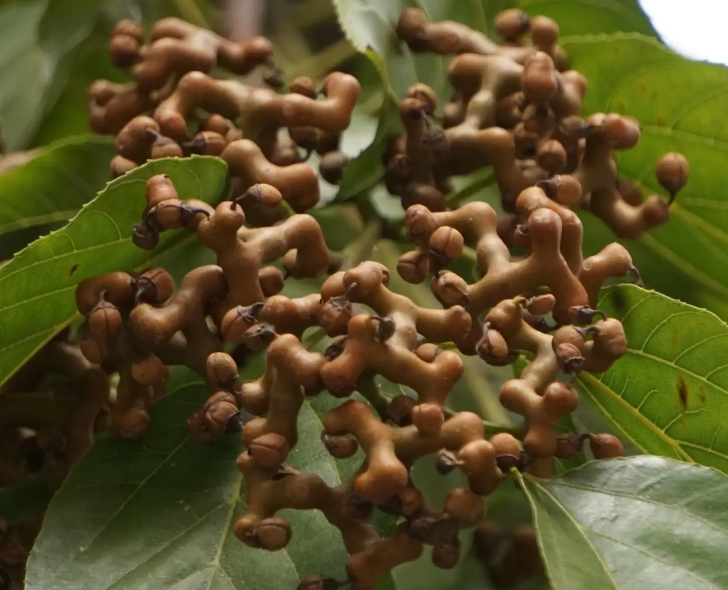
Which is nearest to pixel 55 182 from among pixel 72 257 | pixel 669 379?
Answer: pixel 72 257

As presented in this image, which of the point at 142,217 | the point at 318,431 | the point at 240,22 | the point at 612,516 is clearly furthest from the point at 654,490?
the point at 240,22

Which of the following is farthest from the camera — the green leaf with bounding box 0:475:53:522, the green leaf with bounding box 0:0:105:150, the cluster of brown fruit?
the green leaf with bounding box 0:0:105:150

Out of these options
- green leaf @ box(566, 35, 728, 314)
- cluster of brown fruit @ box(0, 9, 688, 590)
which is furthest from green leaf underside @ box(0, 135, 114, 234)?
green leaf @ box(566, 35, 728, 314)

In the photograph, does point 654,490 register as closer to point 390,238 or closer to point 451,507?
point 451,507

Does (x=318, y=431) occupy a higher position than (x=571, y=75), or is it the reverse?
(x=571, y=75)

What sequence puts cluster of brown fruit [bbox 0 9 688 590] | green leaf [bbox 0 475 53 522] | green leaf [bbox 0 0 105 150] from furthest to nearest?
green leaf [bbox 0 0 105 150] → green leaf [bbox 0 475 53 522] → cluster of brown fruit [bbox 0 9 688 590]

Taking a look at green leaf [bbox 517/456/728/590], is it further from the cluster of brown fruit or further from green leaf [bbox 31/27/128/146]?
green leaf [bbox 31/27/128/146]

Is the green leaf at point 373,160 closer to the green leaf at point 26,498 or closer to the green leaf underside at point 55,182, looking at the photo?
the green leaf underside at point 55,182
